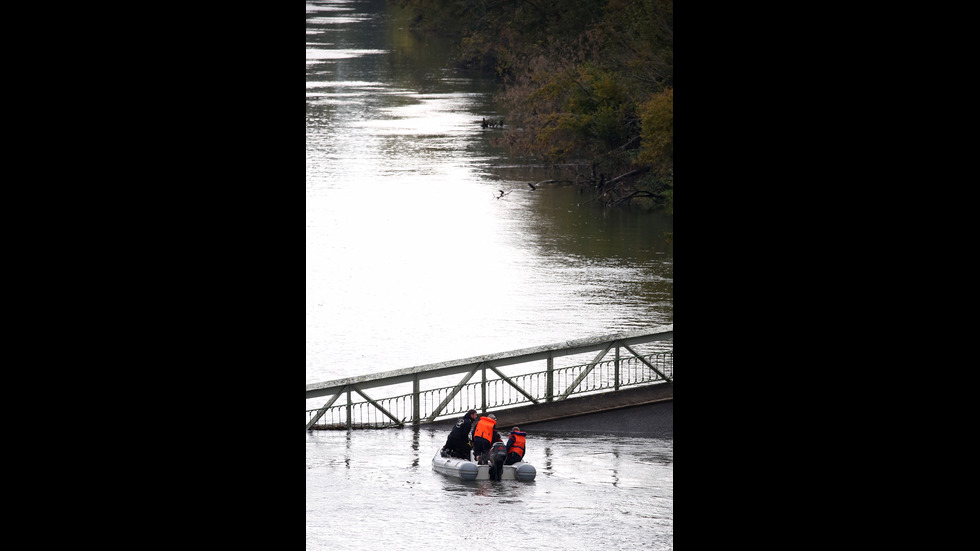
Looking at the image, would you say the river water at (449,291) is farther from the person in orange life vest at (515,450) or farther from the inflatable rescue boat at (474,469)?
the person in orange life vest at (515,450)

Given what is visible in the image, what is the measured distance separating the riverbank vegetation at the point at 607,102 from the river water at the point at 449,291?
4.22 ft

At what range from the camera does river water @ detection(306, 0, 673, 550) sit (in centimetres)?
1167

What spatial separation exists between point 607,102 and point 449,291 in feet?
37.1

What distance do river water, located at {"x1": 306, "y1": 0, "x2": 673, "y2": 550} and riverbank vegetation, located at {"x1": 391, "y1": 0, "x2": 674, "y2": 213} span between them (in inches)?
50.7

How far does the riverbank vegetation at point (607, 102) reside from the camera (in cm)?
3672

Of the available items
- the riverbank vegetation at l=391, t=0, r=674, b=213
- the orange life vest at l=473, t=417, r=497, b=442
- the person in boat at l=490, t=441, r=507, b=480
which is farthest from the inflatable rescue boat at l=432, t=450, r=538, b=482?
the riverbank vegetation at l=391, t=0, r=674, b=213

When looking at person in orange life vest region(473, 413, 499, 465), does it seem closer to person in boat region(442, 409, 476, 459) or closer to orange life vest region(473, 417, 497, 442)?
orange life vest region(473, 417, 497, 442)

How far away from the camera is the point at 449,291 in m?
29.7

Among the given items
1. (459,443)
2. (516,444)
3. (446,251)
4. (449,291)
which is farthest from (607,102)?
(516,444)
